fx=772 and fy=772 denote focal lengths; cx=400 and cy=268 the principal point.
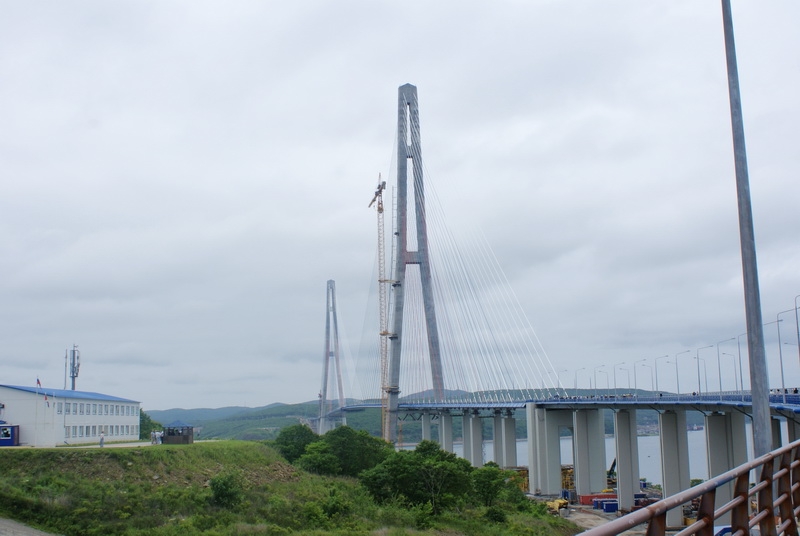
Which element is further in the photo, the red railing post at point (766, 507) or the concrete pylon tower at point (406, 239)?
the concrete pylon tower at point (406, 239)

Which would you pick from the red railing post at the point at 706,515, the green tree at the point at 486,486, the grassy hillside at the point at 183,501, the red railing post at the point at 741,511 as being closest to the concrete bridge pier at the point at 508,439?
the green tree at the point at 486,486

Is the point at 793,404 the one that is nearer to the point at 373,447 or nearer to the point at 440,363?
the point at 373,447

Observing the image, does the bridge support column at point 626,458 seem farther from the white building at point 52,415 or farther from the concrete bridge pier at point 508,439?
the white building at point 52,415

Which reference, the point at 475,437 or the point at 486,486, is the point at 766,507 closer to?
the point at 486,486

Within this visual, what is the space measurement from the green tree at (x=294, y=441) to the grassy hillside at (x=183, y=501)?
32.3 ft

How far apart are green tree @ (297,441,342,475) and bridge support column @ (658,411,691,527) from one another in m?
19.4

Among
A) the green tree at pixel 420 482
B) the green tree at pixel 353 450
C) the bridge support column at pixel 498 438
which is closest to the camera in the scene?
the green tree at pixel 420 482

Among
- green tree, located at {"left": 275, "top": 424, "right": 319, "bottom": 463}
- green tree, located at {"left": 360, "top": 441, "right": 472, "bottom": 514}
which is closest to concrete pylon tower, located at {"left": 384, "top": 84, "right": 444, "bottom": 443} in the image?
green tree, located at {"left": 275, "top": 424, "right": 319, "bottom": 463}

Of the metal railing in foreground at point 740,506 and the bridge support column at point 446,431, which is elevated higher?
the metal railing in foreground at point 740,506

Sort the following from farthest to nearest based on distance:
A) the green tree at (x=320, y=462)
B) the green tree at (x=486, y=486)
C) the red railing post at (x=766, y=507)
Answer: the green tree at (x=320, y=462) → the green tree at (x=486, y=486) → the red railing post at (x=766, y=507)

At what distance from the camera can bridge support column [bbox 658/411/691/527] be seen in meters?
45.8

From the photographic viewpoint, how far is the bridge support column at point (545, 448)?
191ft

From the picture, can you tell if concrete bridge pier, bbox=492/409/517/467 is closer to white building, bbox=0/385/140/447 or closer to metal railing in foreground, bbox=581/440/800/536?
white building, bbox=0/385/140/447

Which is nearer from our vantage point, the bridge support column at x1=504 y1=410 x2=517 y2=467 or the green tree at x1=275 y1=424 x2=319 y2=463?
the green tree at x1=275 y1=424 x2=319 y2=463
